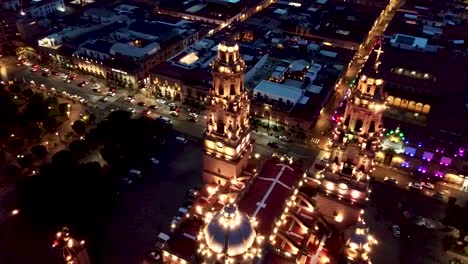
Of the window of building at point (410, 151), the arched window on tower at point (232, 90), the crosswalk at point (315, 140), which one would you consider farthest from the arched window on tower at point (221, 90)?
the window of building at point (410, 151)

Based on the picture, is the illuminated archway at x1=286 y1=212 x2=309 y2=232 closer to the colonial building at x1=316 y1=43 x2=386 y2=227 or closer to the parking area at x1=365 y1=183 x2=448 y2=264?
the colonial building at x1=316 y1=43 x2=386 y2=227

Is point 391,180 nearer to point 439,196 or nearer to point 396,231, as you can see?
point 439,196

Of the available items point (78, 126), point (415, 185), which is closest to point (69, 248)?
point (78, 126)

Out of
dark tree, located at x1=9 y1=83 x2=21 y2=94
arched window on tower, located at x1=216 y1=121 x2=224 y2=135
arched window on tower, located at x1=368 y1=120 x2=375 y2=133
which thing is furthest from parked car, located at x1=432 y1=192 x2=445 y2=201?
dark tree, located at x1=9 y1=83 x2=21 y2=94

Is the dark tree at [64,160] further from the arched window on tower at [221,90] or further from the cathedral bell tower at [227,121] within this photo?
the arched window on tower at [221,90]

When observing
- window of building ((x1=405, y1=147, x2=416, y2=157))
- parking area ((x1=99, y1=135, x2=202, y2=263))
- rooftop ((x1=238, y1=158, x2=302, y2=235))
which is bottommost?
parking area ((x1=99, y1=135, x2=202, y2=263))

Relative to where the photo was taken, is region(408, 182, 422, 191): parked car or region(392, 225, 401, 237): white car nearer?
region(392, 225, 401, 237): white car
